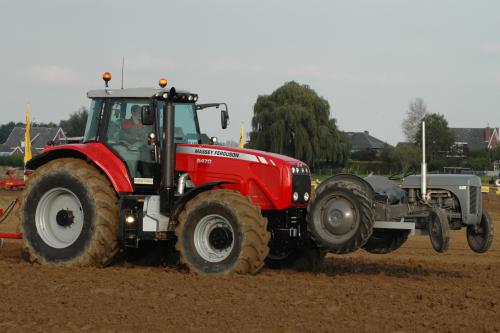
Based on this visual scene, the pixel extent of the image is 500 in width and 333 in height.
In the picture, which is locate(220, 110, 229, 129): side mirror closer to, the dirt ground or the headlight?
the headlight

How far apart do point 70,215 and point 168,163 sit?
5.31 feet

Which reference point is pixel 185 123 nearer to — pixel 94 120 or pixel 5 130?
pixel 94 120

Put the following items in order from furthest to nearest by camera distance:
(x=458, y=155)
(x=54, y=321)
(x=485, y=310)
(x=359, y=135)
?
1. (x=359, y=135)
2. (x=458, y=155)
3. (x=485, y=310)
4. (x=54, y=321)

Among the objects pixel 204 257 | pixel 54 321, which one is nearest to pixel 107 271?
pixel 204 257

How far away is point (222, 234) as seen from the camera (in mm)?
9641

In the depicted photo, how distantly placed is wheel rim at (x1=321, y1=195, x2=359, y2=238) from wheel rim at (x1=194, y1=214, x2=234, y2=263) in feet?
3.91

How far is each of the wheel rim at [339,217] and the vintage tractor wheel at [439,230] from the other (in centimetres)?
94

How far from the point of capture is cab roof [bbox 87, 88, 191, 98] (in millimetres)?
10327

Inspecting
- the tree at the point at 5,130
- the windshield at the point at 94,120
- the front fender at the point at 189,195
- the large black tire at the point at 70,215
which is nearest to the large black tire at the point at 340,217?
the front fender at the point at 189,195

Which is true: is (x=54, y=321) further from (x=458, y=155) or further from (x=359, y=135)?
(x=359, y=135)

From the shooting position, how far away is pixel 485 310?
7.49 meters

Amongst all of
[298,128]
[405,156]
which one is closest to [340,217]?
[298,128]

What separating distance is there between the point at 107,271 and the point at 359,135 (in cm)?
10662

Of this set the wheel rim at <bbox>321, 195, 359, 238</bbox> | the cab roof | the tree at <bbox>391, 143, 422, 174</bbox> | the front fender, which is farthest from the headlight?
the tree at <bbox>391, 143, 422, 174</bbox>
